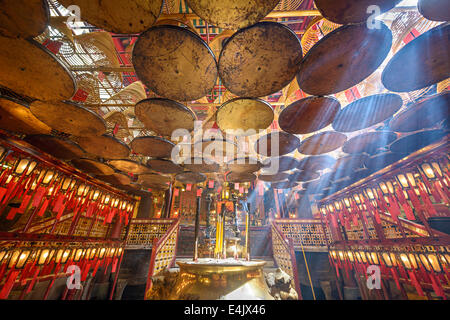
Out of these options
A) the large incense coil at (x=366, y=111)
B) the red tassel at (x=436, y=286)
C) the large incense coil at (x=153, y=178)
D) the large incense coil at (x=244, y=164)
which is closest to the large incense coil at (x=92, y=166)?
the large incense coil at (x=153, y=178)

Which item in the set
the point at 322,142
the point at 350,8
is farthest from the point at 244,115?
the point at 322,142

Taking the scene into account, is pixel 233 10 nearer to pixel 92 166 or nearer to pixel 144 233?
pixel 92 166

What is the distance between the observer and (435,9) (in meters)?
2.06

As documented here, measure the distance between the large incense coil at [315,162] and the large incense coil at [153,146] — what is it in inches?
182

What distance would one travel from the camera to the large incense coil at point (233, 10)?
199cm

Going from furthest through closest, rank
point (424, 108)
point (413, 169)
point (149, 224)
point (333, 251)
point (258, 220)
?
point (258, 220), point (149, 224), point (333, 251), point (413, 169), point (424, 108)

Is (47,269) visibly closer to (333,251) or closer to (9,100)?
(9,100)

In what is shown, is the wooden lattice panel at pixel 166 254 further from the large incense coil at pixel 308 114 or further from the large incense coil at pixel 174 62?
the large incense coil at pixel 308 114

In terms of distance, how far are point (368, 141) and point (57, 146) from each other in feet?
31.9

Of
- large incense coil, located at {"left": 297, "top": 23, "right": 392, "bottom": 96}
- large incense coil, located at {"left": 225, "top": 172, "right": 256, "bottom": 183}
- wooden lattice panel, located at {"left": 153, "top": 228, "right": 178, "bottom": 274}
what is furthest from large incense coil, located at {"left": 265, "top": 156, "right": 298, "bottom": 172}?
wooden lattice panel, located at {"left": 153, "top": 228, "right": 178, "bottom": 274}

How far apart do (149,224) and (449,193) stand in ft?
39.7
